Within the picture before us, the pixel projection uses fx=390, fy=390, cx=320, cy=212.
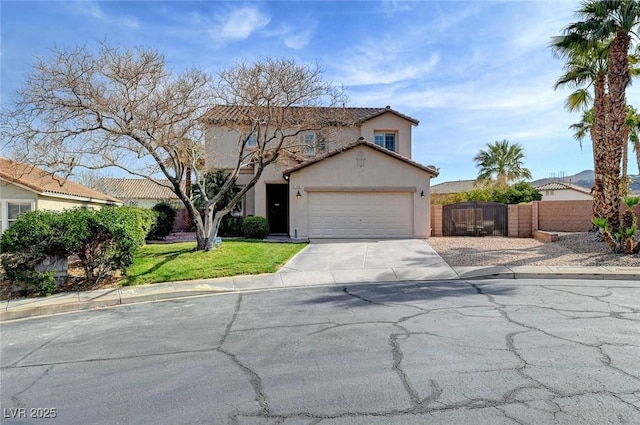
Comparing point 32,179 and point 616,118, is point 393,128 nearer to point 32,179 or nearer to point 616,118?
point 616,118

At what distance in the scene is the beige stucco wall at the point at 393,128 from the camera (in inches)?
966

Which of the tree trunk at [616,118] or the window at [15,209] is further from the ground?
the tree trunk at [616,118]

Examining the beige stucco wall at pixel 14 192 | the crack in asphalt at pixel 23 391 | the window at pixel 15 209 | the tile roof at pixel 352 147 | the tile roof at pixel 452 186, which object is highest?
the tile roof at pixel 452 186

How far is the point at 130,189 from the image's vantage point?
156 ft

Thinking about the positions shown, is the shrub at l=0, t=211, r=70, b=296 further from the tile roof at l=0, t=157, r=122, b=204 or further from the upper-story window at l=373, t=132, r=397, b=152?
the upper-story window at l=373, t=132, r=397, b=152

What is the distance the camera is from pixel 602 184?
630 inches

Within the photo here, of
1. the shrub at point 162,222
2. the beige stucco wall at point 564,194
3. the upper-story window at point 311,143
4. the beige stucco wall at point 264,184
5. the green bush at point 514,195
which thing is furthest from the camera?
the beige stucco wall at point 564,194

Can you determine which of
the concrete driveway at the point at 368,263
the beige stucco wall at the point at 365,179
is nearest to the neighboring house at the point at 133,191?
the beige stucco wall at the point at 365,179

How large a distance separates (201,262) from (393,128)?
16.3 metres

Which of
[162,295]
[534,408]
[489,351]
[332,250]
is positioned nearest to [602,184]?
[332,250]

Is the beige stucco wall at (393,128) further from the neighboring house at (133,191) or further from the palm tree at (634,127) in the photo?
the neighboring house at (133,191)

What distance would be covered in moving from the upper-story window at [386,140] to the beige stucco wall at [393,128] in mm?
313

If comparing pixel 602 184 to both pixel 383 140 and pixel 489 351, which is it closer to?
pixel 383 140

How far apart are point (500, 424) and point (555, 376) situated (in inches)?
54.4
